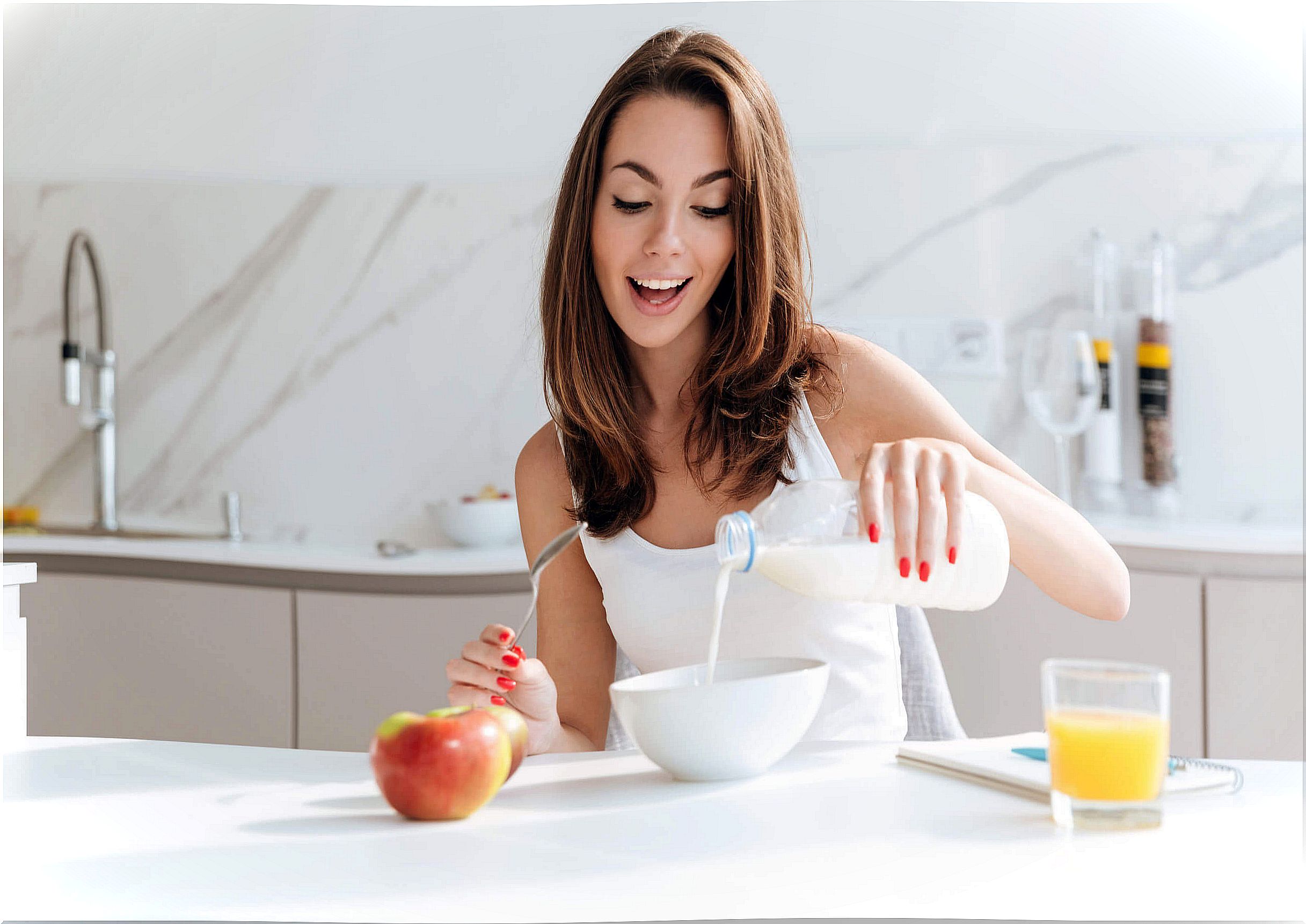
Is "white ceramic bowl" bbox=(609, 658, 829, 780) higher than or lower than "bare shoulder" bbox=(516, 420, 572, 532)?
lower

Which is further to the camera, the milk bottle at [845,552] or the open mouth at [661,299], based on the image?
the open mouth at [661,299]

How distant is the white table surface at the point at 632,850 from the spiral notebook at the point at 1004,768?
0.01 metres

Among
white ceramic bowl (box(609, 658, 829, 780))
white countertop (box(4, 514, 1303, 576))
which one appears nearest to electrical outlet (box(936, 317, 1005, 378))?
white countertop (box(4, 514, 1303, 576))

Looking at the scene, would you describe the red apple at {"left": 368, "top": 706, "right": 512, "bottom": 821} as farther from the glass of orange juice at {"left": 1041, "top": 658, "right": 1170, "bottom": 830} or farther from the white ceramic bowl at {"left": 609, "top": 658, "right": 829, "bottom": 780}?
the glass of orange juice at {"left": 1041, "top": 658, "right": 1170, "bottom": 830}

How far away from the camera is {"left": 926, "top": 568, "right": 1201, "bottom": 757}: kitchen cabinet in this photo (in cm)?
217

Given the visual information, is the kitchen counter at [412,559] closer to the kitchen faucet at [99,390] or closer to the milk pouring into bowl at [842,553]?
the kitchen faucet at [99,390]

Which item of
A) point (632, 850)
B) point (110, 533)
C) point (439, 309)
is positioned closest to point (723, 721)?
point (632, 850)

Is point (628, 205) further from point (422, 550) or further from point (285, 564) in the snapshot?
point (422, 550)

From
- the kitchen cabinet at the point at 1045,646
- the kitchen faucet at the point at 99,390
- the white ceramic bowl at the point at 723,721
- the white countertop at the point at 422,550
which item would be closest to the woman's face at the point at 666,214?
→ the white ceramic bowl at the point at 723,721

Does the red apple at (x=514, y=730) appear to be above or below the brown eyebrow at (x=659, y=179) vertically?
below

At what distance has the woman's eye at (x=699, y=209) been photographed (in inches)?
56.0

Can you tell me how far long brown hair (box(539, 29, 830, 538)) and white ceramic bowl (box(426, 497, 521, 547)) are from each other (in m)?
1.03

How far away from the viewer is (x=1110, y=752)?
2.59ft

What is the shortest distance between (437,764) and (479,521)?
1.79 meters
